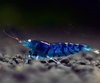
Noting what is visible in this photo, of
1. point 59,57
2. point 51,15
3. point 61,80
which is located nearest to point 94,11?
point 51,15

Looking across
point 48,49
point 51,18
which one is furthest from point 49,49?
point 51,18

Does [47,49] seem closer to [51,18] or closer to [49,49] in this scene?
[49,49]

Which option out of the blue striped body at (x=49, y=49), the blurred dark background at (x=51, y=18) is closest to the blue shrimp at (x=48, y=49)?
the blue striped body at (x=49, y=49)

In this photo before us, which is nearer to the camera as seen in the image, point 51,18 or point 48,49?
point 48,49

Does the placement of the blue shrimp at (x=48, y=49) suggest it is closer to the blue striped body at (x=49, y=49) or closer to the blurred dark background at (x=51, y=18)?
the blue striped body at (x=49, y=49)


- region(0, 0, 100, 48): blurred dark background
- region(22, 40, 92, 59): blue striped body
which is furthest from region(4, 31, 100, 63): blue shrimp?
region(0, 0, 100, 48): blurred dark background

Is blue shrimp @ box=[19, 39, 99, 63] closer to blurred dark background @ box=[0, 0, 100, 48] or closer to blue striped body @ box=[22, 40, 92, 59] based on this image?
blue striped body @ box=[22, 40, 92, 59]
